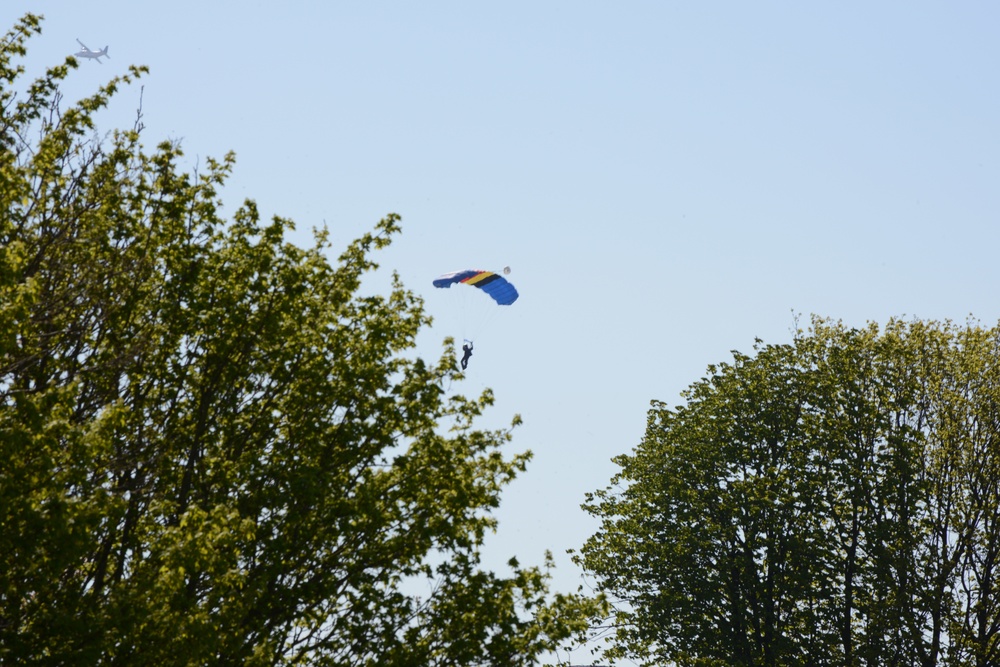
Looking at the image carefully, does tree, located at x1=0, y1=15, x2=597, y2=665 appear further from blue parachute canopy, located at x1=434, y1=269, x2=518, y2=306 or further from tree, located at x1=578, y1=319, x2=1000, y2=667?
blue parachute canopy, located at x1=434, y1=269, x2=518, y2=306

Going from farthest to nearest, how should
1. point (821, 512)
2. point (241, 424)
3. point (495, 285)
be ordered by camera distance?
point (495, 285), point (821, 512), point (241, 424)

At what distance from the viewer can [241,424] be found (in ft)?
65.1

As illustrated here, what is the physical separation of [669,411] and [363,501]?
78.0 ft

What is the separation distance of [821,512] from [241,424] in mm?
22326

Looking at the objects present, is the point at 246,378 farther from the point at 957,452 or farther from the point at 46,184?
the point at 957,452

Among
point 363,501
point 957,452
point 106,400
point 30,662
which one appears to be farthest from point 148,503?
point 957,452

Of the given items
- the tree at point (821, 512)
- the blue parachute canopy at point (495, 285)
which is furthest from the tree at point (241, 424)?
the blue parachute canopy at point (495, 285)

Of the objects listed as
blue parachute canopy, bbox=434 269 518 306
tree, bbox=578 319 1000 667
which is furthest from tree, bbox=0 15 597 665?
blue parachute canopy, bbox=434 269 518 306

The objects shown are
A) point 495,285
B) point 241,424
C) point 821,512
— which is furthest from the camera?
point 495,285

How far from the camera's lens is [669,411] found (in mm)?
41438

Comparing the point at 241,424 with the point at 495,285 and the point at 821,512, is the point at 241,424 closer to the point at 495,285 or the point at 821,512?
the point at 821,512

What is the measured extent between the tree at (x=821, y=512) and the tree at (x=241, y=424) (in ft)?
53.3

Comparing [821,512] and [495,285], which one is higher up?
[495,285]

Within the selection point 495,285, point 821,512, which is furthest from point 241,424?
point 495,285
